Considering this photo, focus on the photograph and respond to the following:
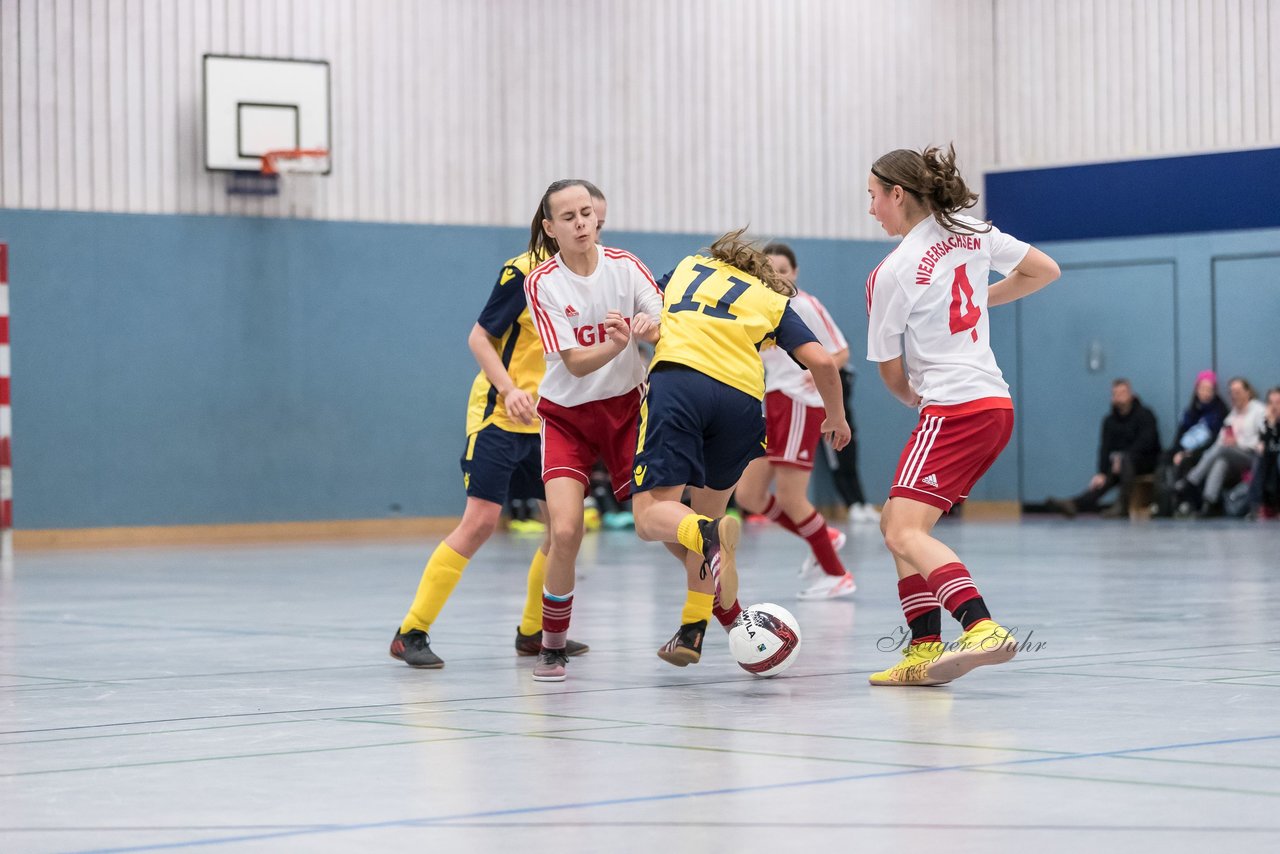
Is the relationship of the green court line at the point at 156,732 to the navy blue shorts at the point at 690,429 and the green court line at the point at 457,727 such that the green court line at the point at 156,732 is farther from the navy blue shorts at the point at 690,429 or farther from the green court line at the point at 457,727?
the navy blue shorts at the point at 690,429

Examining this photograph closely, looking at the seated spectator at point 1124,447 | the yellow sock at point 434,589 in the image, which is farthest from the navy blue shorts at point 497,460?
the seated spectator at point 1124,447

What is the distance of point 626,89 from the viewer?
22.1m

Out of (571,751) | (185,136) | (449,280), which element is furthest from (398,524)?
(571,751)

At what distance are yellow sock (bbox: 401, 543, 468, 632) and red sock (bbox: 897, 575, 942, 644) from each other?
5.81 feet

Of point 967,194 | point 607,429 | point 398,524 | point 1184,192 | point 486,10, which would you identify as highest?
point 486,10

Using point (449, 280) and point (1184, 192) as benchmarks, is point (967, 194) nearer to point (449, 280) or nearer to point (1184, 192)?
point (449, 280)

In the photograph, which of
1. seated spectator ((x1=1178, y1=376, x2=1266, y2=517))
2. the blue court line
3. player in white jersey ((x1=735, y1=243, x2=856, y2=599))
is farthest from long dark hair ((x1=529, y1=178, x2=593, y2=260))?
seated spectator ((x1=1178, y1=376, x2=1266, y2=517))

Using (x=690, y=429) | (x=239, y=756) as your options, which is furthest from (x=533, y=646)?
(x=239, y=756)

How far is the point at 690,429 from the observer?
6793 millimetres

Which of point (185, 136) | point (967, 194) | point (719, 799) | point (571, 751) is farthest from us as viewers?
point (185, 136)

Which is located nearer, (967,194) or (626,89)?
(967,194)

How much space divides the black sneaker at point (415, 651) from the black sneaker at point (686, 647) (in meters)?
0.91

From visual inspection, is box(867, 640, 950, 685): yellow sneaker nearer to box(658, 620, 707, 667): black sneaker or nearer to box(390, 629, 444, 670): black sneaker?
box(658, 620, 707, 667): black sneaker

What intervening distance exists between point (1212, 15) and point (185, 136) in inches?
465
